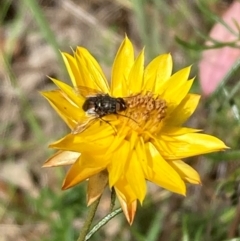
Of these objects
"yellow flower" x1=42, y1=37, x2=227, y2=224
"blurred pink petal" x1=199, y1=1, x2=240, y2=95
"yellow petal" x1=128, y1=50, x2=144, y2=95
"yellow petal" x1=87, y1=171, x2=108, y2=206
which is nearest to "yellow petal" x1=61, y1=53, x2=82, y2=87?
"yellow flower" x1=42, y1=37, x2=227, y2=224

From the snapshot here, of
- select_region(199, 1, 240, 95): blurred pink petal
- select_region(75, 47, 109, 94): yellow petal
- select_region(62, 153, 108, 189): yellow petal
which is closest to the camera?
select_region(62, 153, 108, 189): yellow petal

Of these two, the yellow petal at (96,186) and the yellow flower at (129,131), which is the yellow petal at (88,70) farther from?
the yellow petal at (96,186)

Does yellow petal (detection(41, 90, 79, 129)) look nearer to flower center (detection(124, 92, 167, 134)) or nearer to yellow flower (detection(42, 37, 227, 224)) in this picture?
→ yellow flower (detection(42, 37, 227, 224))

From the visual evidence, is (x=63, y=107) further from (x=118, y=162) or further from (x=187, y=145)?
(x=187, y=145)

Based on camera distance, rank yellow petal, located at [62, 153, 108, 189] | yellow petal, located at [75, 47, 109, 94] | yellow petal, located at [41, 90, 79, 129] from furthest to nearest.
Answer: yellow petal, located at [75, 47, 109, 94] < yellow petal, located at [41, 90, 79, 129] < yellow petal, located at [62, 153, 108, 189]

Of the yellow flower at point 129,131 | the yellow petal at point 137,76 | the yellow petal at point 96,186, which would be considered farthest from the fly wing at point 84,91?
the yellow petal at point 96,186
